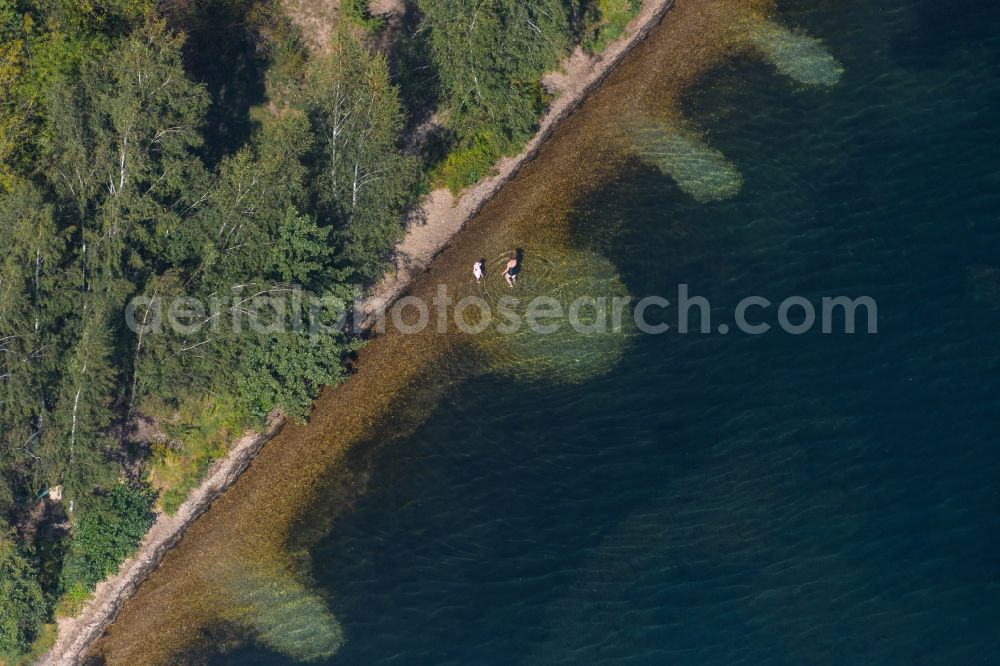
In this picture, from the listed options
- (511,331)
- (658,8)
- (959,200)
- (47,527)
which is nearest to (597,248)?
(511,331)

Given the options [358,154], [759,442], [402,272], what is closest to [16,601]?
[402,272]

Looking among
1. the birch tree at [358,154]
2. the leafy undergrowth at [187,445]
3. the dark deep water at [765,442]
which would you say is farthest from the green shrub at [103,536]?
A: the birch tree at [358,154]

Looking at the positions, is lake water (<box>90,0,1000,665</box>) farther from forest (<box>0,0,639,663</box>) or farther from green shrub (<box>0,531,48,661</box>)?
green shrub (<box>0,531,48,661</box>)

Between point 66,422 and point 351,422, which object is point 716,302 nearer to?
point 351,422

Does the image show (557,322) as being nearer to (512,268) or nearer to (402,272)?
(512,268)

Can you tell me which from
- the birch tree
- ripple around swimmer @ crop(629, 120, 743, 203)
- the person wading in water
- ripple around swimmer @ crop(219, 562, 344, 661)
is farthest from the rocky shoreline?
ripple around swimmer @ crop(629, 120, 743, 203)
